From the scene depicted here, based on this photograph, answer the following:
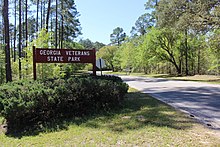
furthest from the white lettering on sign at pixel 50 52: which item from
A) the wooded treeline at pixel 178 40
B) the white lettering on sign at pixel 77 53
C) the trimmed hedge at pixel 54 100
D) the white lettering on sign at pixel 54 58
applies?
the wooded treeline at pixel 178 40

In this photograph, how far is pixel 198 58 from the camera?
38.1 m

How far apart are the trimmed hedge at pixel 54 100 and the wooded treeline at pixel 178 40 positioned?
13.3 meters

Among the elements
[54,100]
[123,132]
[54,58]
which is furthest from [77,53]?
[123,132]

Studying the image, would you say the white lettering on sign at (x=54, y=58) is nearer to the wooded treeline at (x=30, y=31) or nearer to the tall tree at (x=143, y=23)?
the wooded treeline at (x=30, y=31)

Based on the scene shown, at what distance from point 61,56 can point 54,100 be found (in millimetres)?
2814

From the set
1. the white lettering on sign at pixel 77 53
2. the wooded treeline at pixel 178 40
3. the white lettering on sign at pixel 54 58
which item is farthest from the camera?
the wooded treeline at pixel 178 40

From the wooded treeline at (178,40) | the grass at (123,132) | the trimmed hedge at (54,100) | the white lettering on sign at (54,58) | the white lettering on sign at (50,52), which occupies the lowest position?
the grass at (123,132)

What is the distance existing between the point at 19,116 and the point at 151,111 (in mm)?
3683

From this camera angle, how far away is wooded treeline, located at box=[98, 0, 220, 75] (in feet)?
58.1

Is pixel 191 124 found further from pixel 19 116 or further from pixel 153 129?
pixel 19 116

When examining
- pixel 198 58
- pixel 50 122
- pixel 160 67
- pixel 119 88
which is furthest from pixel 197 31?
pixel 160 67

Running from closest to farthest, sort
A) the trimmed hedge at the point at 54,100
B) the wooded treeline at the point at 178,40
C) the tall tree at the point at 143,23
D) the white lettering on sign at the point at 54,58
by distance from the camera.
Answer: the trimmed hedge at the point at 54,100 → the white lettering on sign at the point at 54,58 → the wooded treeline at the point at 178,40 → the tall tree at the point at 143,23

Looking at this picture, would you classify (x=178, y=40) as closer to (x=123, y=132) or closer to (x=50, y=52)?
(x=50, y=52)

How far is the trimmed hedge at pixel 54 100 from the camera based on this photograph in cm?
531
